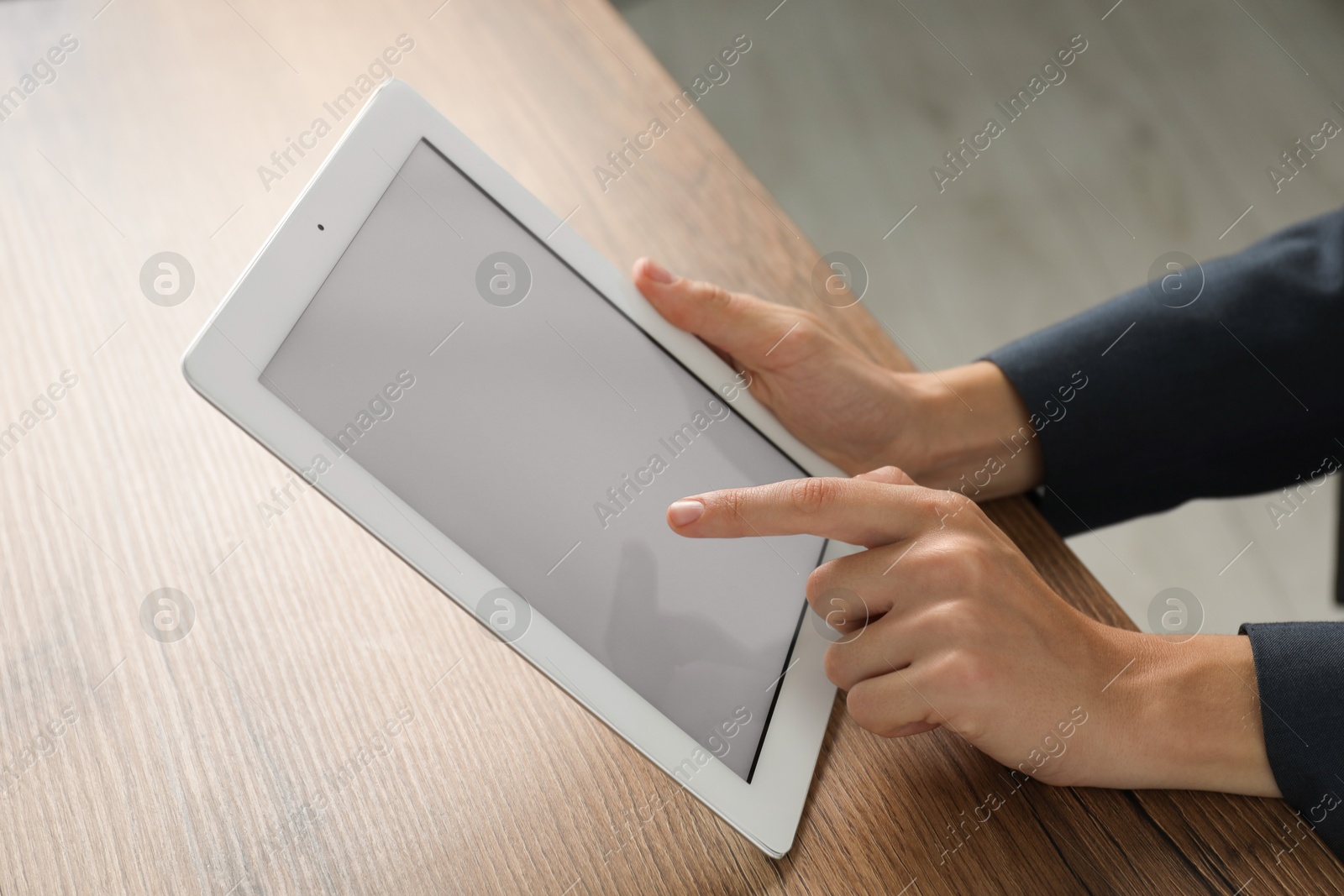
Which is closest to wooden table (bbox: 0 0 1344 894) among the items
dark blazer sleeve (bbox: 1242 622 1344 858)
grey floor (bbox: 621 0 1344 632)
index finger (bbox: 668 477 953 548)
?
dark blazer sleeve (bbox: 1242 622 1344 858)

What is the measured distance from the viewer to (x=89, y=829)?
18.6 inches

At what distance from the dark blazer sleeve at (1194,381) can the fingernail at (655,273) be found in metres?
0.33

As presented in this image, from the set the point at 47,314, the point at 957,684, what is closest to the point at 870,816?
the point at 957,684

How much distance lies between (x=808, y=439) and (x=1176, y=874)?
365 millimetres

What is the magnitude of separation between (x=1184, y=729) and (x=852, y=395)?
1.02 feet

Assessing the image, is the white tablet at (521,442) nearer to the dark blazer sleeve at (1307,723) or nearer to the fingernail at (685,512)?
the fingernail at (685,512)

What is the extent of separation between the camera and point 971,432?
747 millimetres

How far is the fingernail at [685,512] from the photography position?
1.63 feet

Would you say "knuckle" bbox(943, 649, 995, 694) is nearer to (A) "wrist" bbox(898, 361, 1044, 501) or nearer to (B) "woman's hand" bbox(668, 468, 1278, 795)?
(B) "woman's hand" bbox(668, 468, 1278, 795)

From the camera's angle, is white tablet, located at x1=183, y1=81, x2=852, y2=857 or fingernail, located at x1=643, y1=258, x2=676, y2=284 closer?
white tablet, located at x1=183, y1=81, x2=852, y2=857

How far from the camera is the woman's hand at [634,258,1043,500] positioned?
2.08ft

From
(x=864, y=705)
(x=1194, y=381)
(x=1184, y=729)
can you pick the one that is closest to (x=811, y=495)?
(x=864, y=705)

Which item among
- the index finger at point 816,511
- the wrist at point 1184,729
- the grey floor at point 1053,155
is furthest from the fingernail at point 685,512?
the grey floor at point 1053,155

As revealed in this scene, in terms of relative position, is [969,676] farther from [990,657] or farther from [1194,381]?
[1194,381]
